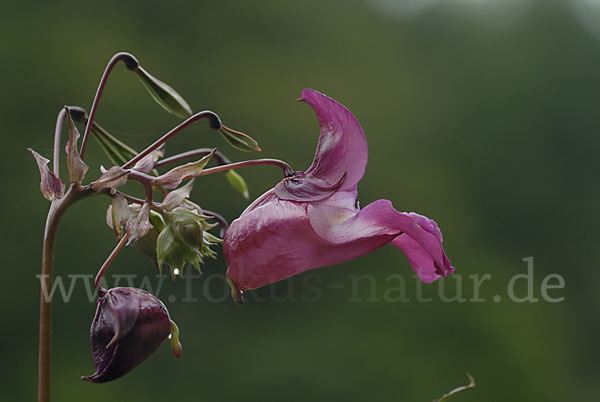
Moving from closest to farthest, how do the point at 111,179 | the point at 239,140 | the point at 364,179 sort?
the point at 111,179, the point at 239,140, the point at 364,179

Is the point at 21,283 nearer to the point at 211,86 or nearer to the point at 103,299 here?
the point at 211,86

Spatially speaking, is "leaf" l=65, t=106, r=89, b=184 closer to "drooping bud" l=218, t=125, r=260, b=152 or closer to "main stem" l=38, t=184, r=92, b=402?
"main stem" l=38, t=184, r=92, b=402

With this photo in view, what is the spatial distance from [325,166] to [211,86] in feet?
13.6

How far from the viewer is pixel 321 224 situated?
44 centimetres

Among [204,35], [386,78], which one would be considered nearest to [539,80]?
[386,78]

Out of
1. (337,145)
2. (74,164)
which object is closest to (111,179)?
(74,164)

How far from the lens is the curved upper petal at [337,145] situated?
44cm

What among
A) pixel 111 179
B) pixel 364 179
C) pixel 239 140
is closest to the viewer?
pixel 111 179

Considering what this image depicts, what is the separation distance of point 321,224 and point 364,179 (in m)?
4.33

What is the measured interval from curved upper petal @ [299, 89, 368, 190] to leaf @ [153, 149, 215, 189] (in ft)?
0.23

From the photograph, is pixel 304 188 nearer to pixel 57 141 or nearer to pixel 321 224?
pixel 321 224

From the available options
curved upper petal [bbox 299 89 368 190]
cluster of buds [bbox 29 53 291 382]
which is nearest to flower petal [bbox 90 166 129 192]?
cluster of buds [bbox 29 53 291 382]

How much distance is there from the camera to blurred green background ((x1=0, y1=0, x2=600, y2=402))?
3559 mm

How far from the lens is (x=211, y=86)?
14.8 feet
